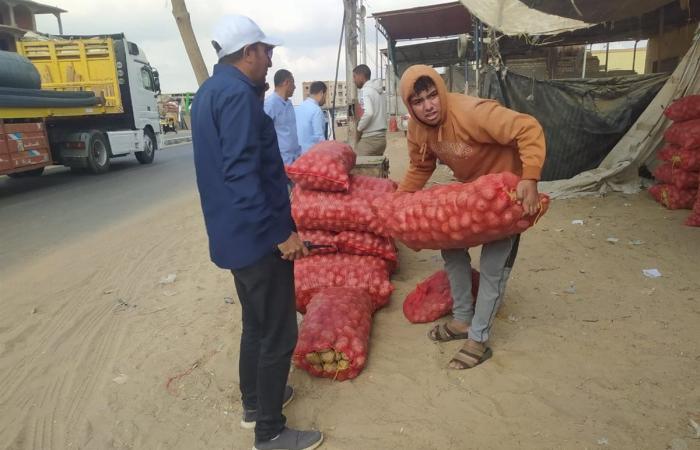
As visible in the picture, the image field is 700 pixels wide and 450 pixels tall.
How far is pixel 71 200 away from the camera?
27.7 ft

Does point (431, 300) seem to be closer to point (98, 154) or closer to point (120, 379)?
point (120, 379)

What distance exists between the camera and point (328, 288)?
3.25 meters

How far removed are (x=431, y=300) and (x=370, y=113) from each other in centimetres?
366

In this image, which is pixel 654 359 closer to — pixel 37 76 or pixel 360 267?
pixel 360 267

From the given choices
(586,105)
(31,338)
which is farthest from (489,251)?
(586,105)

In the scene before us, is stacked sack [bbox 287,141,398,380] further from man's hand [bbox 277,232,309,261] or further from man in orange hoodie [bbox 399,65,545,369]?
man's hand [bbox 277,232,309,261]

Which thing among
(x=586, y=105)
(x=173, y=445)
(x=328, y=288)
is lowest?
(x=173, y=445)

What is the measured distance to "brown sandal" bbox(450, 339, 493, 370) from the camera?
264 centimetres

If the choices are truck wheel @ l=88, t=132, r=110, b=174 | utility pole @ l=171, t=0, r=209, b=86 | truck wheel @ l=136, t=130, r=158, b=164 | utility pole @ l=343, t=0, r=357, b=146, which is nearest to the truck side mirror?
truck wheel @ l=136, t=130, r=158, b=164

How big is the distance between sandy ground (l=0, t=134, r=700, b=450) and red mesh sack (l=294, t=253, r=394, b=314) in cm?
20

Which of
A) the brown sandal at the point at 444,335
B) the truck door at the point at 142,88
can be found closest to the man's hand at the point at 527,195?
the brown sandal at the point at 444,335

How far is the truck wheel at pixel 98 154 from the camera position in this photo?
1123 cm

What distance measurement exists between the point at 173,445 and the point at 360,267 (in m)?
1.69

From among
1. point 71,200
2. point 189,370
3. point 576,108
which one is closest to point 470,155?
point 189,370
